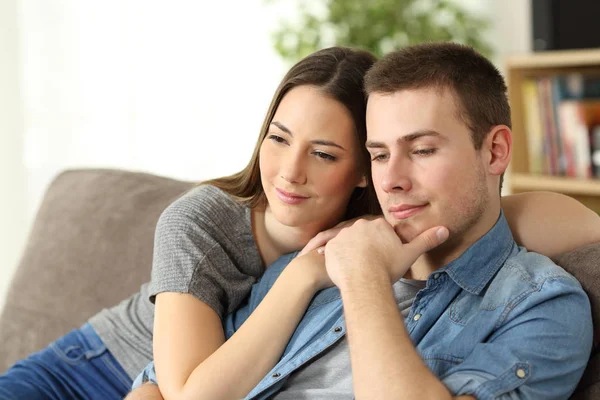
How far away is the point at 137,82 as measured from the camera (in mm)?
4461

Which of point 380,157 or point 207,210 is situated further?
point 207,210

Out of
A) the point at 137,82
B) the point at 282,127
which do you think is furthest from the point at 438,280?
the point at 137,82

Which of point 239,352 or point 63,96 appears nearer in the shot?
point 239,352

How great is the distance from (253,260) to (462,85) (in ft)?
2.08

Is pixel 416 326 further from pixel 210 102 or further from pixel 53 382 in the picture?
pixel 210 102

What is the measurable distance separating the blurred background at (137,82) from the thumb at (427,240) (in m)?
3.02

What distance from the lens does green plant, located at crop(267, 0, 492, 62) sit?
155 inches

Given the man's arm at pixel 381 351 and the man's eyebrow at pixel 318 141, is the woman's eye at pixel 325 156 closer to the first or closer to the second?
the man's eyebrow at pixel 318 141

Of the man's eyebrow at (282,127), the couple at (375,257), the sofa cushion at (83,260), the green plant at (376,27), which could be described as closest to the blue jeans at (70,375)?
the couple at (375,257)

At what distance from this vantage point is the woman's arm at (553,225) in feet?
5.17

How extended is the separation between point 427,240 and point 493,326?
0.20 metres

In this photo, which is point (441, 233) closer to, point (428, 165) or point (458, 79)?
point (428, 165)

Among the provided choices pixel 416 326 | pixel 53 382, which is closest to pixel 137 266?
pixel 53 382

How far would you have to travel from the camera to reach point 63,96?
4.50 metres
